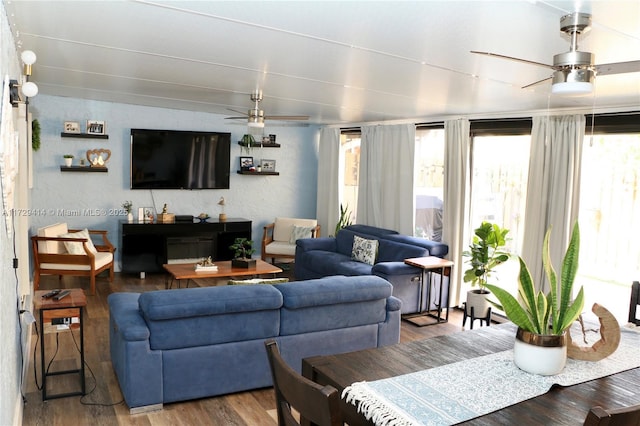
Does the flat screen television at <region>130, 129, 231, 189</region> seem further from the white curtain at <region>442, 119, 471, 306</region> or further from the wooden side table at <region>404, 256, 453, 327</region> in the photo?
the wooden side table at <region>404, 256, 453, 327</region>

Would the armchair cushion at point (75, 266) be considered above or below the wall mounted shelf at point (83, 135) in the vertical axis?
below

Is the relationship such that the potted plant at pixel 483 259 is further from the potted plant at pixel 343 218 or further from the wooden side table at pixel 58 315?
the wooden side table at pixel 58 315

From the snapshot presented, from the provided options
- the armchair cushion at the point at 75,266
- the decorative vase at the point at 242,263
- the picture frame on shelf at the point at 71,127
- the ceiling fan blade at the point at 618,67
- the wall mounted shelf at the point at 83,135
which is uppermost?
the picture frame on shelf at the point at 71,127

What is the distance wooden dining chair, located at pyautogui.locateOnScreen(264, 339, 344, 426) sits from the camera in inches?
59.1

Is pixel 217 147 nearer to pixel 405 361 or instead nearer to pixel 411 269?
pixel 411 269

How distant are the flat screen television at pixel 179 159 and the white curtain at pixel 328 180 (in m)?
1.61

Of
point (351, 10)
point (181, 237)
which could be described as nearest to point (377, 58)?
point (351, 10)

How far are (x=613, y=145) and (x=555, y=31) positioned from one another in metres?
3.09

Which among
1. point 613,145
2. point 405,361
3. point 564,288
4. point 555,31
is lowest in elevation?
point 405,361

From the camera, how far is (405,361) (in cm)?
228

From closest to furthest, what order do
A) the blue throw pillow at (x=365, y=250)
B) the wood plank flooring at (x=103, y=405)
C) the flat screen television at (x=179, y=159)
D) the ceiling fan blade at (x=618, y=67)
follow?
1. the ceiling fan blade at (x=618, y=67)
2. the wood plank flooring at (x=103, y=405)
3. the blue throw pillow at (x=365, y=250)
4. the flat screen television at (x=179, y=159)

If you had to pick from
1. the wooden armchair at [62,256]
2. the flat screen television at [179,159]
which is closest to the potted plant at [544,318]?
the wooden armchair at [62,256]

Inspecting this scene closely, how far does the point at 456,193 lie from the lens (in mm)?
6461

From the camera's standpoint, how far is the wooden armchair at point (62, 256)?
6.31 metres
